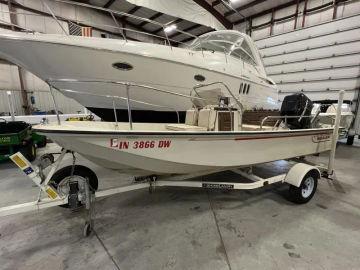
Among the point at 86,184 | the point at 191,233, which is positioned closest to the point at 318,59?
the point at 191,233

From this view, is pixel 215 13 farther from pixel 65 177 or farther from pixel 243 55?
pixel 65 177

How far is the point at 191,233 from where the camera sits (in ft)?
6.33

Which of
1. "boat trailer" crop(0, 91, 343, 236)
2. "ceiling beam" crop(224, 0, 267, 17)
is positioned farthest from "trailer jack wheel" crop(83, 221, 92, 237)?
"ceiling beam" crop(224, 0, 267, 17)

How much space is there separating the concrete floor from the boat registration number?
0.85 m

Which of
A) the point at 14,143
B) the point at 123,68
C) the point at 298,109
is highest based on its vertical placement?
the point at 123,68

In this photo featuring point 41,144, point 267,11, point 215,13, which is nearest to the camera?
point 41,144

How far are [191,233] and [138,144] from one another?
3.25 feet

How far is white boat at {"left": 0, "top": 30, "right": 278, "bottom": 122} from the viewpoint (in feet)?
9.94

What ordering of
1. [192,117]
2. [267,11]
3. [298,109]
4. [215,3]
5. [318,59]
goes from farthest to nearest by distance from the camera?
[267,11] < [215,3] < [318,59] < [298,109] < [192,117]

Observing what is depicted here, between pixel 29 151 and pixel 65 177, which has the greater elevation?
pixel 65 177

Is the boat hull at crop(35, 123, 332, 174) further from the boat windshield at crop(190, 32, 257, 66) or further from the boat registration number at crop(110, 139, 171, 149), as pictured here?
the boat windshield at crop(190, 32, 257, 66)

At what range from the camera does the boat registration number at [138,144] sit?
1.65 metres

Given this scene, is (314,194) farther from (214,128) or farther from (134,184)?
(134,184)

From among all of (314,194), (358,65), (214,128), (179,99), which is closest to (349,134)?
(358,65)
